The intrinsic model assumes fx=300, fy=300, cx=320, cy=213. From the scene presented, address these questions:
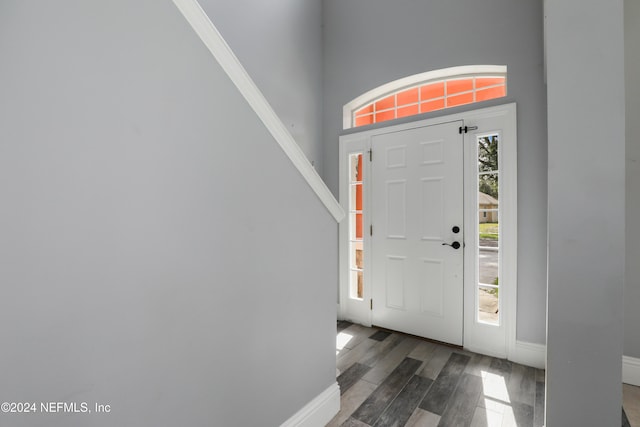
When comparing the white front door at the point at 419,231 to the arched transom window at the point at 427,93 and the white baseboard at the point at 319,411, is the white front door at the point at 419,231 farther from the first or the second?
the white baseboard at the point at 319,411

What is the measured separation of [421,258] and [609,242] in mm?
1767

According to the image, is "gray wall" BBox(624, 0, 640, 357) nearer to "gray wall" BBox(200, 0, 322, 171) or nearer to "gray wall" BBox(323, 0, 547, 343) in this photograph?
"gray wall" BBox(323, 0, 547, 343)

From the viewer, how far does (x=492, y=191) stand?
262 cm

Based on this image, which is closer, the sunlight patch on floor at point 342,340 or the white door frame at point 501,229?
the white door frame at point 501,229

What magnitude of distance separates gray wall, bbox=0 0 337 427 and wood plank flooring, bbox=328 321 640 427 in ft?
2.50

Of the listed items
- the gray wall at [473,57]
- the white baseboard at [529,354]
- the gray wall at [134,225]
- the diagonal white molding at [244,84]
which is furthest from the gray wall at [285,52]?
the white baseboard at [529,354]

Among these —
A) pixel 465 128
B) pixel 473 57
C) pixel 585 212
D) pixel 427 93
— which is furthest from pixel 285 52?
pixel 585 212

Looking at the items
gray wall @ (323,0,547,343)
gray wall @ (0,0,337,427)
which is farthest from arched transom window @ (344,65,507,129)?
gray wall @ (0,0,337,427)

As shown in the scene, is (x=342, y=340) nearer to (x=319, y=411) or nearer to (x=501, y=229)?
(x=319, y=411)

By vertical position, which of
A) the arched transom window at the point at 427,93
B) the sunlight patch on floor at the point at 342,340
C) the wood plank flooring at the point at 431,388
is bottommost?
the sunlight patch on floor at the point at 342,340

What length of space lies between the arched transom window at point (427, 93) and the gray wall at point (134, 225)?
223 centimetres

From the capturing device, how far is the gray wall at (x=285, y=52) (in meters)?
2.72

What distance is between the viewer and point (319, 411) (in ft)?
5.60

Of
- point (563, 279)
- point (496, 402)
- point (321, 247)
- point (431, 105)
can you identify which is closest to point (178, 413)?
point (321, 247)
